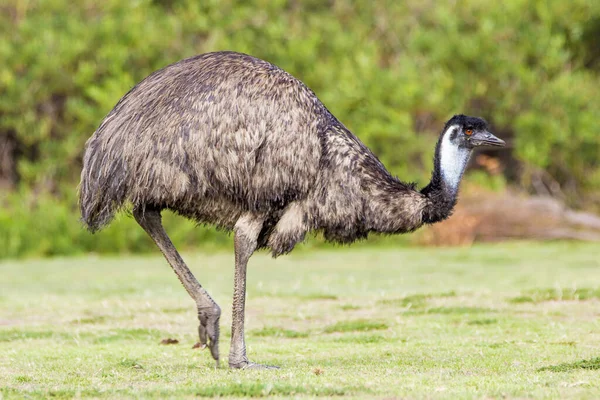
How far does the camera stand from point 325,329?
31.5ft

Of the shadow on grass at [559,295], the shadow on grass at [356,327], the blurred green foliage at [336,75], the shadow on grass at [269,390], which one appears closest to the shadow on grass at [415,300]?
the shadow on grass at [559,295]

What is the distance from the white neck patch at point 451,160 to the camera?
7.85m

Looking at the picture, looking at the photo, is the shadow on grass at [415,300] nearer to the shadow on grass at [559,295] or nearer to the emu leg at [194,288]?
the shadow on grass at [559,295]

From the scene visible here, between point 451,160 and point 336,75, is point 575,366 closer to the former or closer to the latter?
point 451,160

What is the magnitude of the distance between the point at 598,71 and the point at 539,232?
457cm

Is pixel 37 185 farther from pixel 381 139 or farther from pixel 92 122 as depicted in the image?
pixel 381 139

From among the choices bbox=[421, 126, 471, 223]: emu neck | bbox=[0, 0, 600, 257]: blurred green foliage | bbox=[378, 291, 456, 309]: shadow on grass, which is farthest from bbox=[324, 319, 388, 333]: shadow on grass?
bbox=[0, 0, 600, 257]: blurred green foliage

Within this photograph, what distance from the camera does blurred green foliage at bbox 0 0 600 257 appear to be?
19.7 meters

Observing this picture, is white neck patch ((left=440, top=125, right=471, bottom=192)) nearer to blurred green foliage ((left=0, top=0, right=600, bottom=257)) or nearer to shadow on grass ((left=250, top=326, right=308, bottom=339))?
Result: shadow on grass ((left=250, top=326, right=308, bottom=339))

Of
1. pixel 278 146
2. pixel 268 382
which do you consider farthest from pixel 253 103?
pixel 268 382

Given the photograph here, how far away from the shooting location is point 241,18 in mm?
21141

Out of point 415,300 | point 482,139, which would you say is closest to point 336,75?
point 415,300

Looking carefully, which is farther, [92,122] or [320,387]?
[92,122]

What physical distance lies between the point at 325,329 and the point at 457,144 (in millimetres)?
2333
